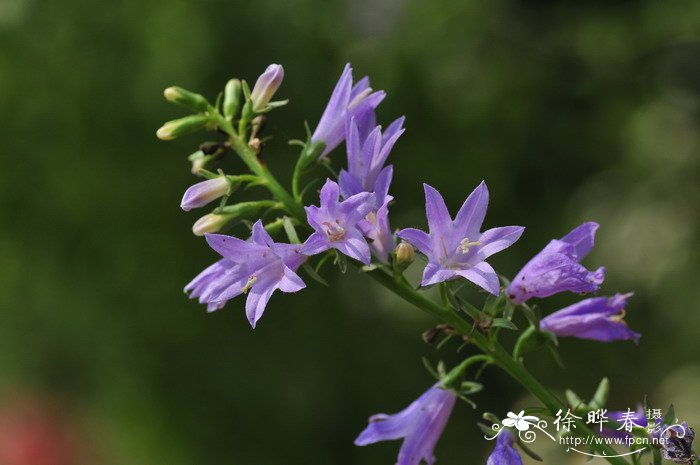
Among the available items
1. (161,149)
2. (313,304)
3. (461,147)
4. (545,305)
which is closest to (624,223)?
(545,305)

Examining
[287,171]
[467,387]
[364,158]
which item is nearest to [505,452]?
[467,387]

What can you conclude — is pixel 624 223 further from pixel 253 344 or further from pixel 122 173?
pixel 122 173

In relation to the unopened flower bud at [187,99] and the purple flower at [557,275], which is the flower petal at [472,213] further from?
the unopened flower bud at [187,99]

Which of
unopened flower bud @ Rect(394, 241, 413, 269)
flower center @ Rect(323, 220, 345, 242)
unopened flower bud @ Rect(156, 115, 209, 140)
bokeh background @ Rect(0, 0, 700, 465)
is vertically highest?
unopened flower bud @ Rect(156, 115, 209, 140)

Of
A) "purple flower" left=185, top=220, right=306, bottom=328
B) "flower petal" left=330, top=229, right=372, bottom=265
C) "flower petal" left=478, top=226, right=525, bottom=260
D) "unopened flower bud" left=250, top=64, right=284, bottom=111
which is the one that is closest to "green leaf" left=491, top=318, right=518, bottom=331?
"flower petal" left=478, top=226, right=525, bottom=260

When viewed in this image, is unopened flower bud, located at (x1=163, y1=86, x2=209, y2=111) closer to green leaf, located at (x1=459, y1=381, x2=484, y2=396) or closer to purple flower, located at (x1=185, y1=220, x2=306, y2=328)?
purple flower, located at (x1=185, y1=220, x2=306, y2=328)

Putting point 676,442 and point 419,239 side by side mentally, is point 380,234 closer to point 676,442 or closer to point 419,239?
point 419,239
